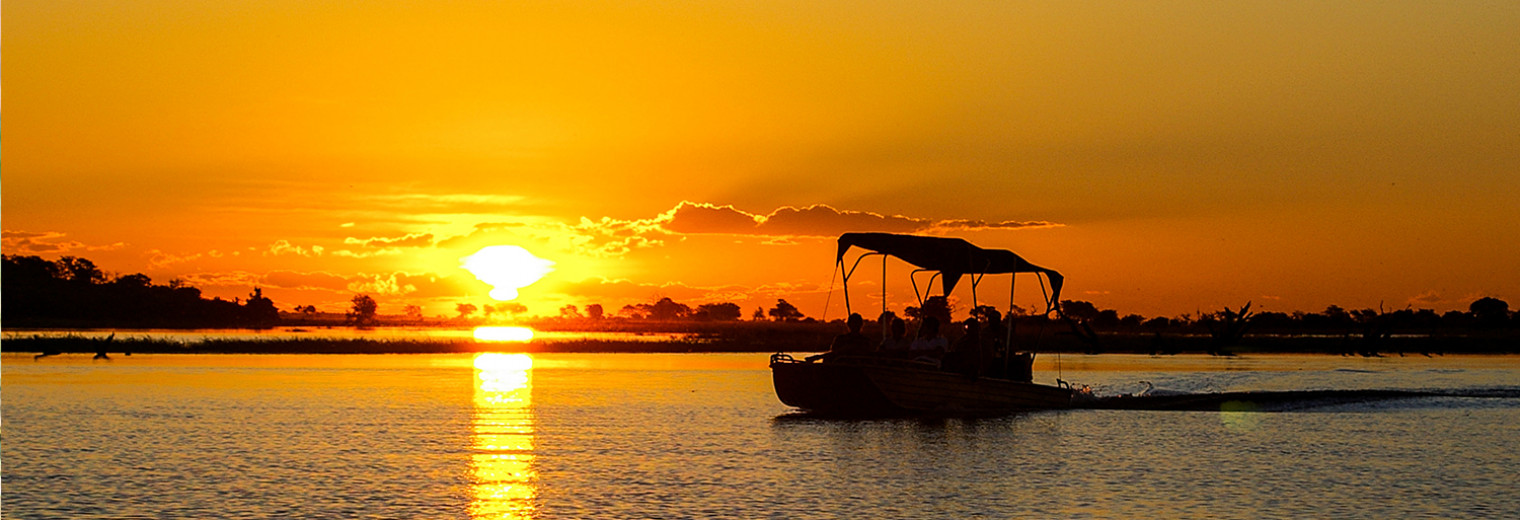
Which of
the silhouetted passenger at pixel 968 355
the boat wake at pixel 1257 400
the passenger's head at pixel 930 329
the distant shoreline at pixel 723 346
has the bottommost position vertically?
the boat wake at pixel 1257 400

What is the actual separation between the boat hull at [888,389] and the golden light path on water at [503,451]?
5495mm

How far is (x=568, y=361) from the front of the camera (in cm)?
7450

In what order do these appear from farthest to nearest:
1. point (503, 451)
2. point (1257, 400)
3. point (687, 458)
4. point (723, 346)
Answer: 1. point (723, 346)
2. point (1257, 400)
3. point (503, 451)
4. point (687, 458)

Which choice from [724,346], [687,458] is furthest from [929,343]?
[724,346]

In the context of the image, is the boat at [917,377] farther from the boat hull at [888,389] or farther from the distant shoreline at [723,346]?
the distant shoreline at [723,346]

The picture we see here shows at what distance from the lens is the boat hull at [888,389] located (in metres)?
32.0

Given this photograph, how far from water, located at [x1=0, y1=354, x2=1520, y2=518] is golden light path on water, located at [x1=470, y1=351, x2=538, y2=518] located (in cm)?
9

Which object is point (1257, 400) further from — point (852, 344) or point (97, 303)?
point (97, 303)

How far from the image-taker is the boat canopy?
3309cm

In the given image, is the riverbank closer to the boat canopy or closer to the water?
the water

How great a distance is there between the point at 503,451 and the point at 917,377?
8.72 meters

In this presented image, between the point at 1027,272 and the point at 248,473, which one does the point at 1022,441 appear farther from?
the point at 248,473

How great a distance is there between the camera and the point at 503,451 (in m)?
27.0

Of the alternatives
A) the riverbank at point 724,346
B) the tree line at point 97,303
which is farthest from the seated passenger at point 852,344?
the tree line at point 97,303
